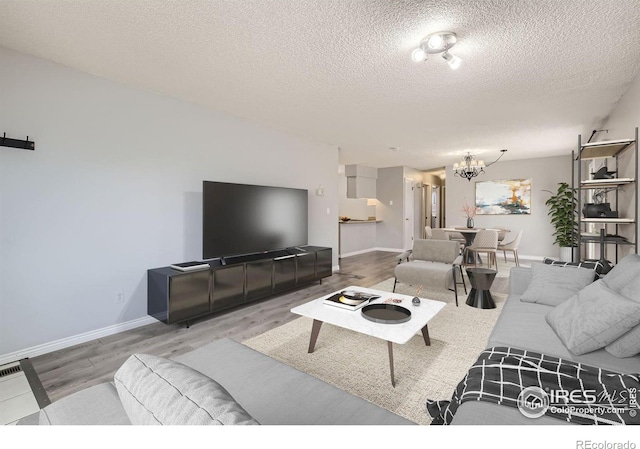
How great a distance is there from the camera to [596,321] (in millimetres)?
1587

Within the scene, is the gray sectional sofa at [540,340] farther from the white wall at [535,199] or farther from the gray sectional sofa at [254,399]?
the white wall at [535,199]

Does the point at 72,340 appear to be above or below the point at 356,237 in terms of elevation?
below

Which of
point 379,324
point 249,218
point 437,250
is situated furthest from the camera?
point 437,250

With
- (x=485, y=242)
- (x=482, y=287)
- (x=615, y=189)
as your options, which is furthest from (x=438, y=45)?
(x=485, y=242)

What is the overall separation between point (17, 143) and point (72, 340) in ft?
5.57

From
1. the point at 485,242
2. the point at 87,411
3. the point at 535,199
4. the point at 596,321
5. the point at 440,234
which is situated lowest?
the point at 87,411

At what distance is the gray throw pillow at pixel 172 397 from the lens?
608mm

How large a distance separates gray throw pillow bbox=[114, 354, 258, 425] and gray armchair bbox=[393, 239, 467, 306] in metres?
3.54

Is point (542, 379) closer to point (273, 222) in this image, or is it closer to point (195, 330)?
point (195, 330)

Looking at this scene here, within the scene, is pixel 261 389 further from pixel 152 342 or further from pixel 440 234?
pixel 440 234

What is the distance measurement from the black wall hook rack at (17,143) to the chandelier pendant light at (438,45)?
3090 millimetres

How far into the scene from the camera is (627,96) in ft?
10.3

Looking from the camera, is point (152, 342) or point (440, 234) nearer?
point (152, 342)

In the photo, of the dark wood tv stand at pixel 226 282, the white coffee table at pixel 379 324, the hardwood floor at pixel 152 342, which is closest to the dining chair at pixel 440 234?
the hardwood floor at pixel 152 342
